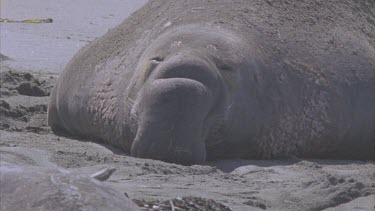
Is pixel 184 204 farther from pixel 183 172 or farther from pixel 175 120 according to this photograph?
pixel 175 120

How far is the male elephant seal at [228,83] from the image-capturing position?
5613 millimetres

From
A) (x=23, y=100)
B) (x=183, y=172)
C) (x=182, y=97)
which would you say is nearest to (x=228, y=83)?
(x=182, y=97)

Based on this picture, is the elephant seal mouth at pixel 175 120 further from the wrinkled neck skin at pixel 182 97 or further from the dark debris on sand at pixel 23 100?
the dark debris on sand at pixel 23 100

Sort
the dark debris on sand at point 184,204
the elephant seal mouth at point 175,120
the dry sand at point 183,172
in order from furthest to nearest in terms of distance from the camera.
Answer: the elephant seal mouth at point 175,120 < the dry sand at point 183,172 < the dark debris on sand at point 184,204

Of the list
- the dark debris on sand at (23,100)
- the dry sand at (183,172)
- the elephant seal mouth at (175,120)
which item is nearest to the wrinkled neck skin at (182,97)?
the elephant seal mouth at (175,120)

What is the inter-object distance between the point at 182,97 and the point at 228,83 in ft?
1.37

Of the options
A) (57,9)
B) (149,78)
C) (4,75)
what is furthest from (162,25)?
(57,9)

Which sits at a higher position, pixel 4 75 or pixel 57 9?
pixel 57 9

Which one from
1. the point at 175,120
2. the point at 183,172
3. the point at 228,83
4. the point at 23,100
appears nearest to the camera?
the point at 183,172

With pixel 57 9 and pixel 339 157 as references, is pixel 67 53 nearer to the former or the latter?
pixel 57 9

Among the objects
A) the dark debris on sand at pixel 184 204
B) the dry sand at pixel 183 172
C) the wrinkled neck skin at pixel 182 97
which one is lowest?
the dark debris on sand at pixel 184 204

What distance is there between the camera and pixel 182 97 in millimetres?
5516

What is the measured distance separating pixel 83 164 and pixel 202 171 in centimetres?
56

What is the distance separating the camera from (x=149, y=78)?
5.78m
